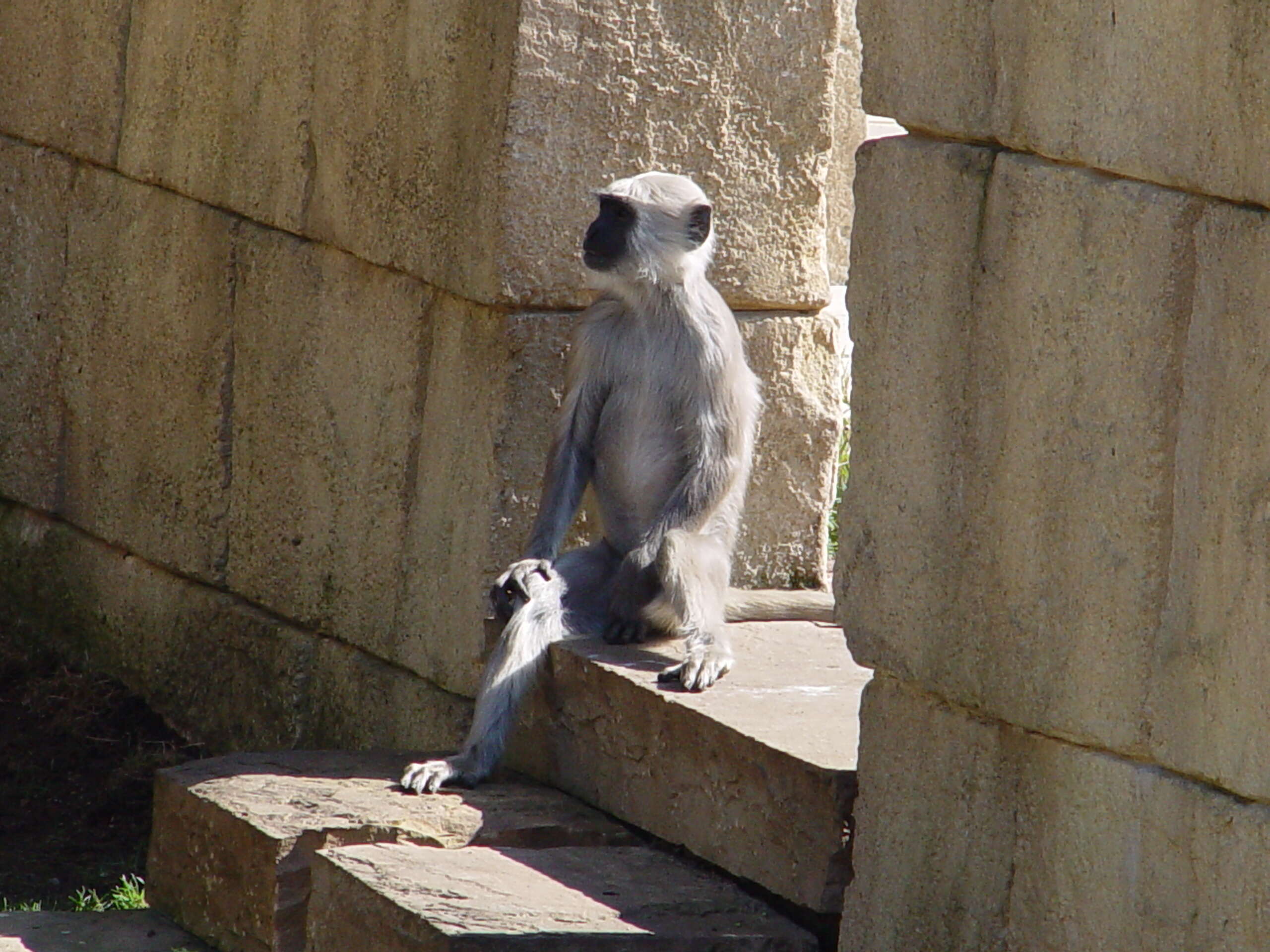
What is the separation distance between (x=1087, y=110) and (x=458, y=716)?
3.47 meters

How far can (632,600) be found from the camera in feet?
18.8

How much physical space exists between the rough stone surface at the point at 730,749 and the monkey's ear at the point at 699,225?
1.13 metres

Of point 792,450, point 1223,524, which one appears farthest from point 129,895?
point 1223,524

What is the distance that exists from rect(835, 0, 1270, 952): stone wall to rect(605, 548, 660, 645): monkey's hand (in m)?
1.58

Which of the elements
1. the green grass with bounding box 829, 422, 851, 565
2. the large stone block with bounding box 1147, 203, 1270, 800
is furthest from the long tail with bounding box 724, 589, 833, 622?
the large stone block with bounding box 1147, 203, 1270, 800

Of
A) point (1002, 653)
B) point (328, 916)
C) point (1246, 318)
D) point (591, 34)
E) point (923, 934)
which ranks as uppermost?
point (591, 34)

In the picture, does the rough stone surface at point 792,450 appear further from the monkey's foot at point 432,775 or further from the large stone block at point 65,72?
the large stone block at point 65,72

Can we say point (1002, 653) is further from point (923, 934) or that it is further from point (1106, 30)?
point (1106, 30)

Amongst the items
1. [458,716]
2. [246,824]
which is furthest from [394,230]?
[246,824]

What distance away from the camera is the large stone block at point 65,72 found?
7898 millimetres

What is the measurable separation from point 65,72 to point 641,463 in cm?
346

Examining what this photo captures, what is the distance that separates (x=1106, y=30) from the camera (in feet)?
11.1

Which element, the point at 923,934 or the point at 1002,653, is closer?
the point at 1002,653

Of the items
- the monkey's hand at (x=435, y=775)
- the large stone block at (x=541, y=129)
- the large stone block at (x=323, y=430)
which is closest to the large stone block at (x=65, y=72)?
the large stone block at (x=323, y=430)
